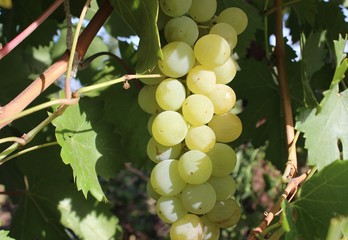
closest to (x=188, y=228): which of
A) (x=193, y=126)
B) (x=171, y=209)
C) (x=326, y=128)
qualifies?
(x=171, y=209)

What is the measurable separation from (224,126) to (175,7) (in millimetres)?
174

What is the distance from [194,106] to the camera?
715mm

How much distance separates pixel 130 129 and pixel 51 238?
289 mm

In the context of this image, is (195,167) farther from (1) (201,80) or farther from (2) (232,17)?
(2) (232,17)

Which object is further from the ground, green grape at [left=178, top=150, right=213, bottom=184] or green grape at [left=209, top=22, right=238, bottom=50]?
green grape at [left=209, top=22, right=238, bottom=50]

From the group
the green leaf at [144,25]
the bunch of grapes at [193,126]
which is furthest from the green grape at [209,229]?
the green leaf at [144,25]

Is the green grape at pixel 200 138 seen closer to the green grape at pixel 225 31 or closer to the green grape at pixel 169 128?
the green grape at pixel 169 128

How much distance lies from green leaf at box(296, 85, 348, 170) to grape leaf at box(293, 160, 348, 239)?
0.09 m

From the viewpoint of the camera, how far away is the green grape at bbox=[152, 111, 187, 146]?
2.33 feet

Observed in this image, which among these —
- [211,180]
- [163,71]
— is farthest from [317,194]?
[163,71]

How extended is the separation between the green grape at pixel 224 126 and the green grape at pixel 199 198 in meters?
0.08

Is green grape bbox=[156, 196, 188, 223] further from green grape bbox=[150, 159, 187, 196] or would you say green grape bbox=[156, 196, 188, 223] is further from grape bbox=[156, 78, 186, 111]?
grape bbox=[156, 78, 186, 111]

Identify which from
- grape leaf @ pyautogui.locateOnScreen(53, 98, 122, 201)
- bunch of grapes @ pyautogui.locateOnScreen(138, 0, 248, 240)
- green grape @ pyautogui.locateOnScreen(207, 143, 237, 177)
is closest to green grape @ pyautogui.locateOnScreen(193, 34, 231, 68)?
bunch of grapes @ pyautogui.locateOnScreen(138, 0, 248, 240)

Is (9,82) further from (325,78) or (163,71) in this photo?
(325,78)
